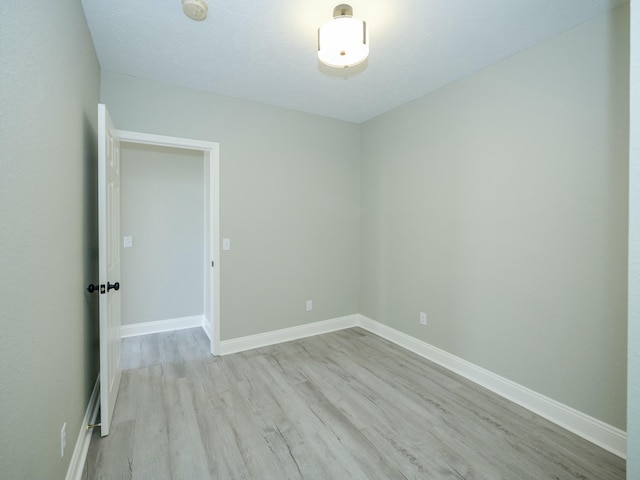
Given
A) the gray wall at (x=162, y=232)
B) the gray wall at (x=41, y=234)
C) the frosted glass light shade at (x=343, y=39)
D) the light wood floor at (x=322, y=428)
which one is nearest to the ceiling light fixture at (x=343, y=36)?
the frosted glass light shade at (x=343, y=39)

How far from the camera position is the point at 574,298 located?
6.81 feet

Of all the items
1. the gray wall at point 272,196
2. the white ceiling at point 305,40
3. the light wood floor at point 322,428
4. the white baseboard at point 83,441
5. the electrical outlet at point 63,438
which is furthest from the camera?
the gray wall at point 272,196

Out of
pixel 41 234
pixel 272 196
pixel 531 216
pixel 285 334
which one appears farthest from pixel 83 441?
pixel 531 216

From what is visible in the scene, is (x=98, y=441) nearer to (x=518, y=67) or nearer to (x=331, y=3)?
(x=331, y=3)

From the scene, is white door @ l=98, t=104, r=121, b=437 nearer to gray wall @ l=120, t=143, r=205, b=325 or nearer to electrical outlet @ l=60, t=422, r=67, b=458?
electrical outlet @ l=60, t=422, r=67, b=458

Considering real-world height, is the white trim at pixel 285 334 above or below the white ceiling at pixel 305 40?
below

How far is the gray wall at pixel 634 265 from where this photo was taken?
100 cm

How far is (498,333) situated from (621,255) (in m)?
1.01

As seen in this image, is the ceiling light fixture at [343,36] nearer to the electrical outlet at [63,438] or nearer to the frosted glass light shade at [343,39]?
the frosted glass light shade at [343,39]

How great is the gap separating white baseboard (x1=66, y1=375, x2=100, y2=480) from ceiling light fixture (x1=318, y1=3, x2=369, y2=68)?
8.58 feet

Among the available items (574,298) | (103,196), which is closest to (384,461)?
(574,298)

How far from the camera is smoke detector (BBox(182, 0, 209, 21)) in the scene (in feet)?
5.90

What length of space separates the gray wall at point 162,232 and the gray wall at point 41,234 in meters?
1.90

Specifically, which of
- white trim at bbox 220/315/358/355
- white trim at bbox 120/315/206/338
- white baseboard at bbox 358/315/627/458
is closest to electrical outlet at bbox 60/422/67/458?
white trim at bbox 220/315/358/355
